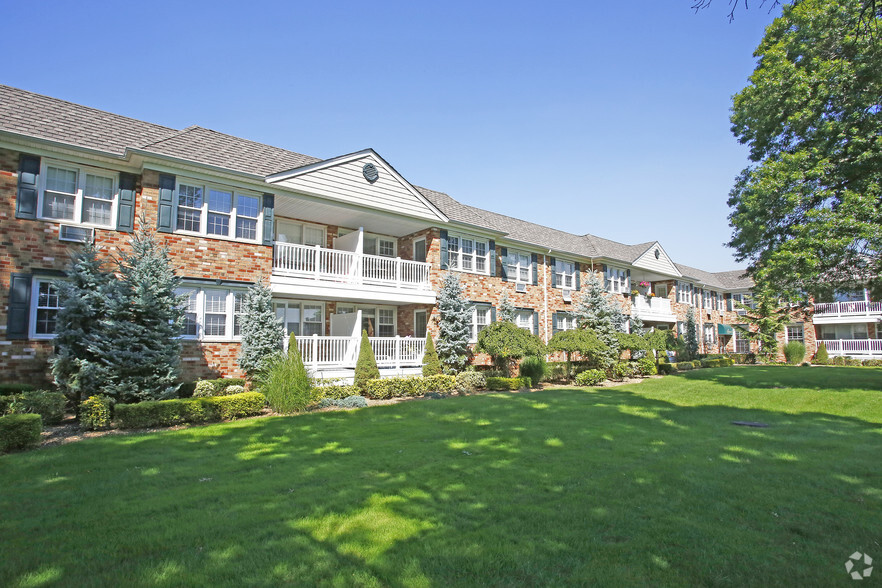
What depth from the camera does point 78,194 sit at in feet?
41.6

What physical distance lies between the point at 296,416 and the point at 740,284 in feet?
161

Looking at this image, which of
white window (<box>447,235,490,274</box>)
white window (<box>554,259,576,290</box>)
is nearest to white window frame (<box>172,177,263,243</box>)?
white window (<box>447,235,490,274</box>)

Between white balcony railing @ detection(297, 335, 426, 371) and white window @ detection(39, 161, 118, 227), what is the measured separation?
22.0ft

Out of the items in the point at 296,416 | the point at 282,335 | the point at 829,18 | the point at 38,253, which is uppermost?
the point at 829,18

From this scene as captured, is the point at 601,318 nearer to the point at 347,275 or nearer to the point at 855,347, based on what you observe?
the point at 347,275

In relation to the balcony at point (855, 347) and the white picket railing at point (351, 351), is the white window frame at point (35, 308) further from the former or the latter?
the balcony at point (855, 347)

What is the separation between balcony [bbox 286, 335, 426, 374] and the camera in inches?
631

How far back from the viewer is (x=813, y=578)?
358cm

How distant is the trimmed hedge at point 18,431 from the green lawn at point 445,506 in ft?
1.91

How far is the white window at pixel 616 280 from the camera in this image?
30203mm

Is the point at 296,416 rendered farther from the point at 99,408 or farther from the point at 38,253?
the point at 38,253

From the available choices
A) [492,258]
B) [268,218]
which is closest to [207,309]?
[268,218]

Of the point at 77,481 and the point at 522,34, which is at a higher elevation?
the point at 522,34

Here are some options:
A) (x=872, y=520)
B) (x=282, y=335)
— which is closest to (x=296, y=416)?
(x=282, y=335)
